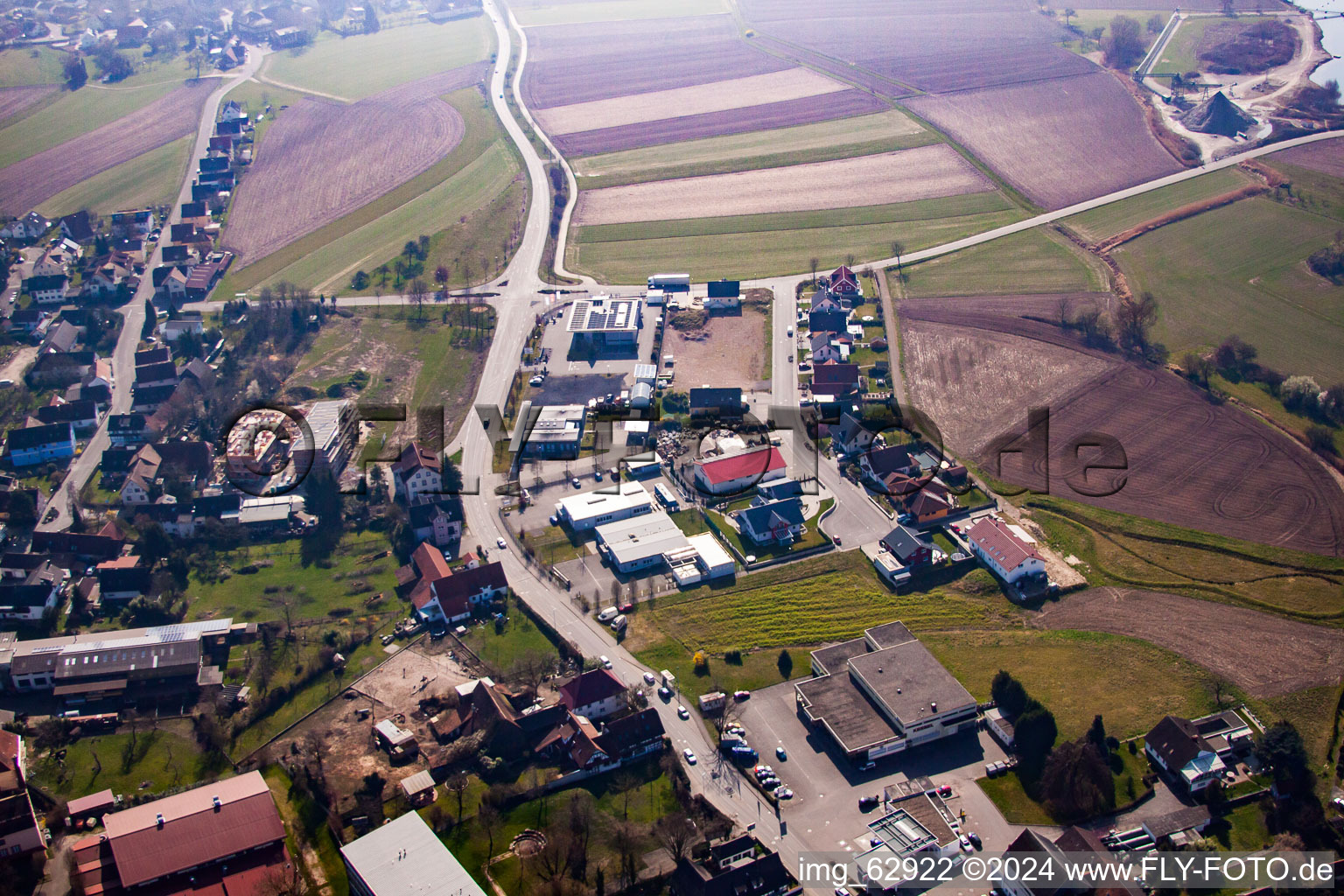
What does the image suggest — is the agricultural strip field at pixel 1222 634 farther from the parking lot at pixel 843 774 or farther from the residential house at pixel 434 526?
the residential house at pixel 434 526

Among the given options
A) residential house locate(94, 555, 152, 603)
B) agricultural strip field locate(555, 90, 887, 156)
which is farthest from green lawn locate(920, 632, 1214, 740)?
agricultural strip field locate(555, 90, 887, 156)

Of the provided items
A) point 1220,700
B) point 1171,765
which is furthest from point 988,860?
point 1220,700

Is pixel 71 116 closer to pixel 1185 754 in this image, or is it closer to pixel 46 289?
pixel 46 289

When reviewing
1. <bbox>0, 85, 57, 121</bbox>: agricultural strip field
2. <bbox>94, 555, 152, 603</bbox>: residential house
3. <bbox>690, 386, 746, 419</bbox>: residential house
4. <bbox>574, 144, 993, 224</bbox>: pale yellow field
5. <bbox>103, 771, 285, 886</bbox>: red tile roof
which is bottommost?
<bbox>103, 771, 285, 886</bbox>: red tile roof

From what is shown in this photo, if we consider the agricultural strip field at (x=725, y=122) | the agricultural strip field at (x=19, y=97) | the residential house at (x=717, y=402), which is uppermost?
the agricultural strip field at (x=19, y=97)

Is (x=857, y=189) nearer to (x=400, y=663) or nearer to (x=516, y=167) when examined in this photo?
(x=516, y=167)

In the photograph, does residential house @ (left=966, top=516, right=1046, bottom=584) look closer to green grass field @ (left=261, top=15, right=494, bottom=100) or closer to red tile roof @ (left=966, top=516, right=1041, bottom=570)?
red tile roof @ (left=966, top=516, right=1041, bottom=570)

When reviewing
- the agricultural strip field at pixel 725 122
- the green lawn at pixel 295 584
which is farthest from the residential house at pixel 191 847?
the agricultural strip field at pixel 725 122
